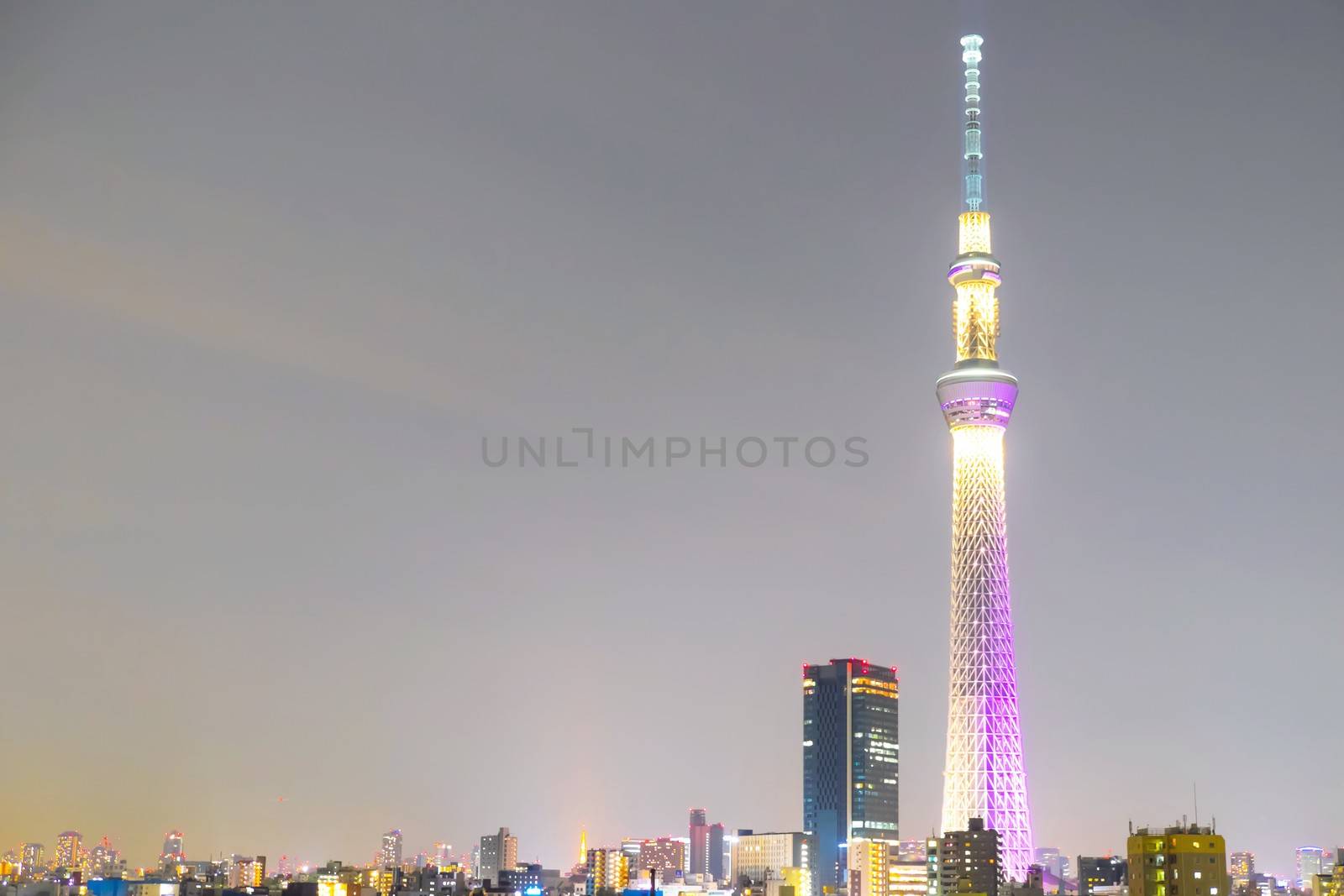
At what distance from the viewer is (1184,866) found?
67.1 meters

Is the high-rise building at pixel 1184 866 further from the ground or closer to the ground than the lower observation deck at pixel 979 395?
closer to the ground

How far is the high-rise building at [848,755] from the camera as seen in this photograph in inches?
6791

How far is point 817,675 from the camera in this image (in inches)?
7082

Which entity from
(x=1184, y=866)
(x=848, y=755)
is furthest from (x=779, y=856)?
(x=1184, y=866)

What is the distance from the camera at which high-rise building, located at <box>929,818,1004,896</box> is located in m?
104

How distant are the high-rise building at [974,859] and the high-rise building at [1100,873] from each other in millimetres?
16716

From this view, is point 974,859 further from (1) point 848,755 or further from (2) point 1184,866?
(1) point 848,755

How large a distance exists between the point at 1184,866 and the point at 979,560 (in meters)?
40.3

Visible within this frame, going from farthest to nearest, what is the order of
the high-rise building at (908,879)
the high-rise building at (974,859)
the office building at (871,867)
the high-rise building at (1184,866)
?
the office building at (871,867) → the high-rise building at (908,879) → the high-rise building at (974,859) → the high-rise building at (1184,866)

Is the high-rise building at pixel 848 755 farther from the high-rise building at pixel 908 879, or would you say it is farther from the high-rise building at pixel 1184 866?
the high-rise building at pixel 1184 866

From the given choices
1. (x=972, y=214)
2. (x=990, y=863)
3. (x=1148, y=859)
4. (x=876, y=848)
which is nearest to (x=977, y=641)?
(x=990, y=863)

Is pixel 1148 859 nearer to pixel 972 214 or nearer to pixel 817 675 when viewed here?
pixel 972 214

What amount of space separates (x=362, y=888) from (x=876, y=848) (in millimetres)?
46340

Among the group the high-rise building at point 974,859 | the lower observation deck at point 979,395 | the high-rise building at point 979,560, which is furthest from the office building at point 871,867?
the lower observation deck at point 979,395
